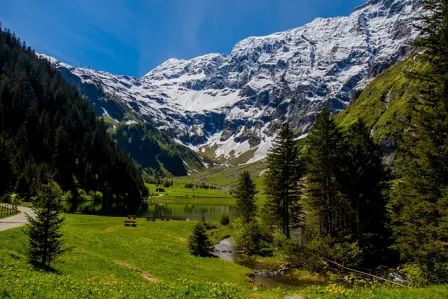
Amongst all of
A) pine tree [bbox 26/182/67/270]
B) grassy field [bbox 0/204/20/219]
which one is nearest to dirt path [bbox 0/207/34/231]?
grassy field [bbox 0/204/20/219]

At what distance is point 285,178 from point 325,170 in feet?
30.7

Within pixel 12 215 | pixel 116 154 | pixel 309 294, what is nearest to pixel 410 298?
pixel 309 294

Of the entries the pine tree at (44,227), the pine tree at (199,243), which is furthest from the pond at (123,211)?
the pine tree at (44,227)

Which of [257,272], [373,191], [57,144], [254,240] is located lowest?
[257,272]

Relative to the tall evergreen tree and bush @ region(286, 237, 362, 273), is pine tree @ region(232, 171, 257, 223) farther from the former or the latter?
the tall evergreen tree

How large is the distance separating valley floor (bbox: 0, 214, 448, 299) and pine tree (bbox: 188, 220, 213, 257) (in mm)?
1403

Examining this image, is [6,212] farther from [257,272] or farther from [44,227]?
[257,272]

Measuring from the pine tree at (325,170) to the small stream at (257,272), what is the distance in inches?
363

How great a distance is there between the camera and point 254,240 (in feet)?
184

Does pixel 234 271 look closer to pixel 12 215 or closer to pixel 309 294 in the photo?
pixel 309 294

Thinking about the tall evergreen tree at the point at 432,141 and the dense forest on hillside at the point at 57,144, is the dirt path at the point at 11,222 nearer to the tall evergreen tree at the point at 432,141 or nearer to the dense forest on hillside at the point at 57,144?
the tall evergreen tree at the point at 432,141

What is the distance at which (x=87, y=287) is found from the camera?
57.3 feet

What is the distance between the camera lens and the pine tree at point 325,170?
146 ft

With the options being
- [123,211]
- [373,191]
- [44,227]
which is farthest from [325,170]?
[123,211]
